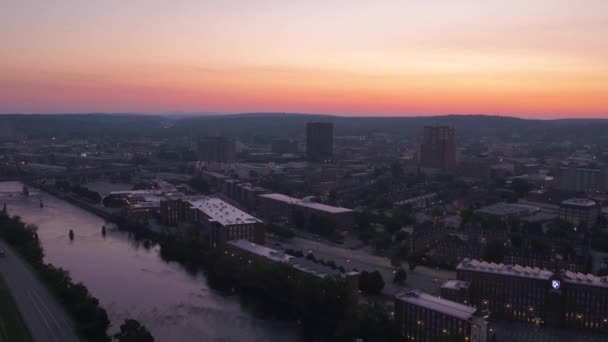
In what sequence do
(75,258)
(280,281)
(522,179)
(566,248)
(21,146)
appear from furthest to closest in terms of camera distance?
(21,146) < (522,179) < (75,258) < (566,248) < (280,281)

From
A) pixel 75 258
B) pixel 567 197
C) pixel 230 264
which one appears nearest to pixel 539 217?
pixel 567 197

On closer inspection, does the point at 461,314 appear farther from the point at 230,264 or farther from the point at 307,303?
the point at 230,264

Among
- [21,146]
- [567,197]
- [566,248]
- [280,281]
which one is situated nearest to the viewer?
[280,281]

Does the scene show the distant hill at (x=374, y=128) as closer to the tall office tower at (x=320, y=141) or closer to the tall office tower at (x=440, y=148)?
the tall office tower at (x=320, y=141)

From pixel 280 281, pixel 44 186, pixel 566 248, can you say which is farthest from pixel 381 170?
pixel 280 281

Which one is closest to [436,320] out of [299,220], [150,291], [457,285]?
[457,285]

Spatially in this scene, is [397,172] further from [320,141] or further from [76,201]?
[76,201]

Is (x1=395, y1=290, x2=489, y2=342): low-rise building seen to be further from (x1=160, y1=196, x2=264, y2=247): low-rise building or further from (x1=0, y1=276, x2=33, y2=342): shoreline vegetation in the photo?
(x1=160, y1=196, x2=264, y2=247): low-rise building

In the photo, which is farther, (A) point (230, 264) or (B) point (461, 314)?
(A) point (230, 264)
